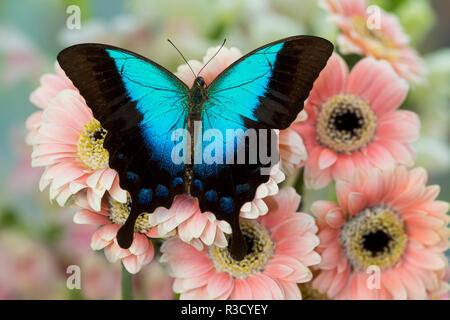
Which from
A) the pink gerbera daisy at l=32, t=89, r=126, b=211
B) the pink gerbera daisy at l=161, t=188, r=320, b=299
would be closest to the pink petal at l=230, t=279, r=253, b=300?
the pink gerbera daisy at l=161, t=188, r=320, b=299

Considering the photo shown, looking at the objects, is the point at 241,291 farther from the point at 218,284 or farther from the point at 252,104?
the point at 252,104

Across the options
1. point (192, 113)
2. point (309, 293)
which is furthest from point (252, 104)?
point (309, 293)

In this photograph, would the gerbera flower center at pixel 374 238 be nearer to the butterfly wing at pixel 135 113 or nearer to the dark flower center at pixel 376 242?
the dark flower center at pixel 376 242

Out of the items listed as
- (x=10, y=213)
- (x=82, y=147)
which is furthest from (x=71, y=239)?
(x=82, y=147)

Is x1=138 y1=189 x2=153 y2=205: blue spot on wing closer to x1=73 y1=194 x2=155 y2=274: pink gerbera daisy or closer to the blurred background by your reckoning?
x1=73 y1=194 x2=155 y2=274: pink gerbera daisy

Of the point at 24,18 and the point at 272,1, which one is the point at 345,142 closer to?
the point at 272,1

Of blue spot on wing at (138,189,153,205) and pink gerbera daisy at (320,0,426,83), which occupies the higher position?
pink gerbera daisy at (320,0,426,83)

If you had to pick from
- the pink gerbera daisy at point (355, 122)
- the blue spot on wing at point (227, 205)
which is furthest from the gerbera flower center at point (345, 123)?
the blue spot on wing at point (227, 205)
